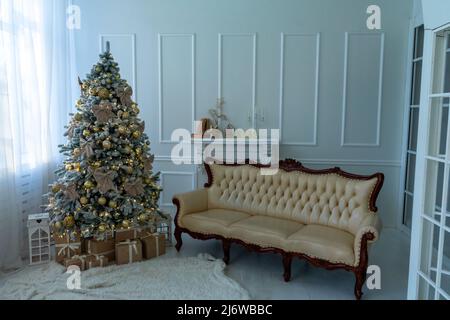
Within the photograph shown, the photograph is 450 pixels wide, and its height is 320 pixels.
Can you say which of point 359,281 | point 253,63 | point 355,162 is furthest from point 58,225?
point 355,162

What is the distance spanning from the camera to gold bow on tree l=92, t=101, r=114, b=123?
12.2 ft

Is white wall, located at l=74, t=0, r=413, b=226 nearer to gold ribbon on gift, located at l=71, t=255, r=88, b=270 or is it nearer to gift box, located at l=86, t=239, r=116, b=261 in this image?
gift box, located at l=86, t=239, r=116, b=261

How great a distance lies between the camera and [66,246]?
3.78m

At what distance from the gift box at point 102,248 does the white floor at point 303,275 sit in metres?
0.65

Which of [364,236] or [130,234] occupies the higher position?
[364,236]

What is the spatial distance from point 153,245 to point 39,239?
3.78 feet

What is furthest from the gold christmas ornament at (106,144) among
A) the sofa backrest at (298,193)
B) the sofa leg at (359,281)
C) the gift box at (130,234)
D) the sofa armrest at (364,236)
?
the sofa leg at (359,281)

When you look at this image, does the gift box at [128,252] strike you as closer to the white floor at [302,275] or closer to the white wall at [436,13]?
the white floor at [302,275]

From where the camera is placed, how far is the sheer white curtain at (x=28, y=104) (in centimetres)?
374

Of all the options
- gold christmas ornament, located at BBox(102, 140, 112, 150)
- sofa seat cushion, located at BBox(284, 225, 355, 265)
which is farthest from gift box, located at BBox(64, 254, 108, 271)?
sofa seat cushion, located at BBox(284, 225, 355, 265)

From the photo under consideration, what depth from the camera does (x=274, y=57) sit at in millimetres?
5199

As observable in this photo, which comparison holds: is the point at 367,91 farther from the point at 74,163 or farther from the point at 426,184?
the point at 74,163

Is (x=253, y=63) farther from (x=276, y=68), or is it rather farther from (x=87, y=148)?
(x=87, y=148)
